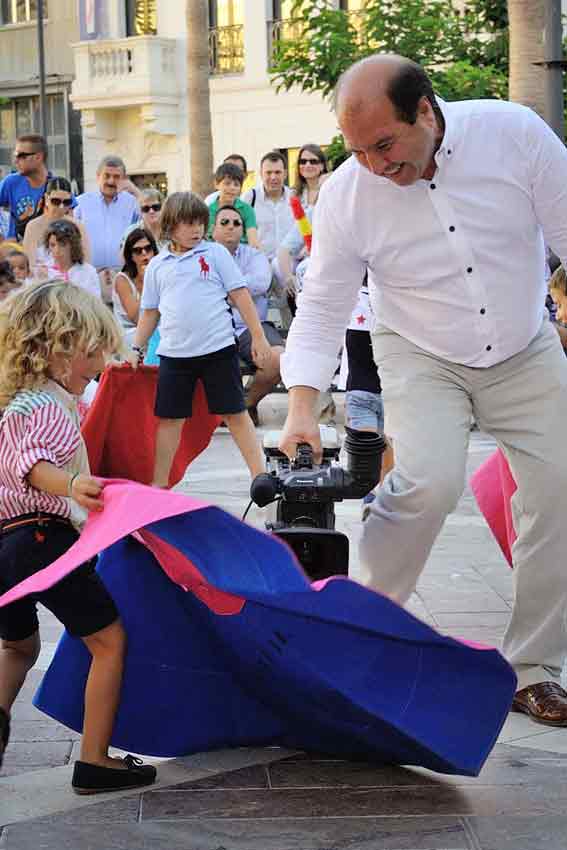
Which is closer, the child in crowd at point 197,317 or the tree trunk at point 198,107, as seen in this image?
the child in crowd at point 197,317

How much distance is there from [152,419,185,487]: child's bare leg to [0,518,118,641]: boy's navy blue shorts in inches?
143

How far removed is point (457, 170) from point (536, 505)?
1.05 metres

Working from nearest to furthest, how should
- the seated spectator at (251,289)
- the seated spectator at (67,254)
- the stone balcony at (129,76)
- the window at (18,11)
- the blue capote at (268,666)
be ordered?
1. the blue capote at (268,666)
2. the seated spectator at (67,254)
3. the seated spectator at (251,289)
4. the stone balcony at (129,76)
5. the window at (18,11)

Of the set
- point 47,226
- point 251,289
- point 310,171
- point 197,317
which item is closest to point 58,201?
point 47,226

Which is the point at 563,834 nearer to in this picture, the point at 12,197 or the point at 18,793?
the point at 18,793

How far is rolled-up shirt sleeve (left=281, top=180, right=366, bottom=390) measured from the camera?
16.8 ft

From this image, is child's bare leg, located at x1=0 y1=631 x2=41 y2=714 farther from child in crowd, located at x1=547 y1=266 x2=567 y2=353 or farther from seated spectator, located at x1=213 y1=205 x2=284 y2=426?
seated spectator, located at x1=213 y1=205 x2=284 y2=426

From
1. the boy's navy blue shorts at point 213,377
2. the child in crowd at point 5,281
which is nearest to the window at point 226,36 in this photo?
the child in crowd at point 5,281

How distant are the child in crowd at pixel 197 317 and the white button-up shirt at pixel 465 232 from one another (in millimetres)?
4413

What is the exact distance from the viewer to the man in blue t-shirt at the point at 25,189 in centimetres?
1431

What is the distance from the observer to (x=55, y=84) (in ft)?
130

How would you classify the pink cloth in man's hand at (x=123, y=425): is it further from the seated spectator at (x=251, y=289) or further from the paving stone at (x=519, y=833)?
the seated spectator at (x=251, y=289)

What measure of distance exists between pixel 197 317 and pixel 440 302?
16.0ft

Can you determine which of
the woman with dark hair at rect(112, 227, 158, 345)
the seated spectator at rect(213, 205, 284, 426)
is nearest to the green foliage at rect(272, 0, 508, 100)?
the seated spectator at rect(213, 205, 284, 426)
